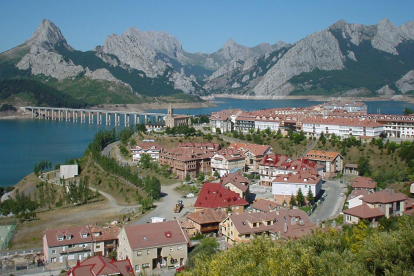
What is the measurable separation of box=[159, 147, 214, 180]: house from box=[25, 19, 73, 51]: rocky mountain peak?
110659 millimetres

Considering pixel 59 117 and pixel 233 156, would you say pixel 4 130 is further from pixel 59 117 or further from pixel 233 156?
pixel 233 156

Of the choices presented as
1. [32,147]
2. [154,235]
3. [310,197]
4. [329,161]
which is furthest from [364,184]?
[32,147]

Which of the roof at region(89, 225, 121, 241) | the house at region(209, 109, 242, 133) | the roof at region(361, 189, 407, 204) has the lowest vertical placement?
the roof at region(89, 225, 121, 241)

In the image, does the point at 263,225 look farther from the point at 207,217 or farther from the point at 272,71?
the point at 272,71

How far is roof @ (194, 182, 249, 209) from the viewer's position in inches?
754

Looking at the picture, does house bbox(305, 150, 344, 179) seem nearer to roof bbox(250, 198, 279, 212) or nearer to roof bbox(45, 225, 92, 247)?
roof bbox(250, 198, 279, 212)

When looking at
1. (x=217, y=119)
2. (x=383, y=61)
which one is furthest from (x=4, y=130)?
(x=383, y=61)

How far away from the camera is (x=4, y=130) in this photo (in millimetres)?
62156

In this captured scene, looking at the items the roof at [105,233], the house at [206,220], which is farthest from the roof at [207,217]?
the roof at [105,233]

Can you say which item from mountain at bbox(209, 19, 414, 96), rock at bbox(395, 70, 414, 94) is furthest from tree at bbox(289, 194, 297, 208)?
rock at bbox(395, 70, 414, 94)

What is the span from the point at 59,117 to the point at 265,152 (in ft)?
200

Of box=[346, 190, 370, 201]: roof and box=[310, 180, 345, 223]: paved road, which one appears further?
box=[346, 190, 370, 201]: roof

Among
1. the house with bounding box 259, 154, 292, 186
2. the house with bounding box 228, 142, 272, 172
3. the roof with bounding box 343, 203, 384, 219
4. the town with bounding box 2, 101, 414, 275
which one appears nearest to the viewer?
the town with bounding box 2, 101, 414, 275

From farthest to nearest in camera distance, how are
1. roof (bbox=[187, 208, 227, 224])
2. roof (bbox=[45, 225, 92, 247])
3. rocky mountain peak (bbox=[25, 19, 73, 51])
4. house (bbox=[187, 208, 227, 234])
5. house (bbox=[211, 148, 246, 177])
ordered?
rocky mountain peak (bbox=[25, 19, 73, 51])
house (bbox=[211, 148, 246, 177])
roof (bbox=[187, 208, 227, 224])
house (bbox=[187, 208, 227, 234])
roof (bbox=[45, 225, 92, 247])
